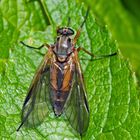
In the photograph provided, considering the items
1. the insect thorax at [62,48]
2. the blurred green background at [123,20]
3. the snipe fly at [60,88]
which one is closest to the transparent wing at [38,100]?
the snipe fly at [60,88]

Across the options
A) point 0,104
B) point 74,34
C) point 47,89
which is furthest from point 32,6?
point 0,104

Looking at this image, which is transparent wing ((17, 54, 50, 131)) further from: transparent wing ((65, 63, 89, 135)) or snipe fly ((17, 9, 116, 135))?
transparent wing ((65, 63, 89, 135))

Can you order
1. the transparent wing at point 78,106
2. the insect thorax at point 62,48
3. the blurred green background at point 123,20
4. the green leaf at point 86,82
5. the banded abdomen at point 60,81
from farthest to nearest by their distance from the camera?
the blurred green background at point 123,20, the insect thorax at point 62,48, the banded abdomen at point 60,81, the transparent wing at point 78,106, the green leaf at point 86,82

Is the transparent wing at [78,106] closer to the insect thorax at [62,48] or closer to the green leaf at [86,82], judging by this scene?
the green leaf at [86,82]

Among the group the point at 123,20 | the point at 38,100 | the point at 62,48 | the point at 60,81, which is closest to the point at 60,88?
the point at 60,81

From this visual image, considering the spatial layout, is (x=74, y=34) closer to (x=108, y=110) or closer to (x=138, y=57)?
(x=108, y=110)

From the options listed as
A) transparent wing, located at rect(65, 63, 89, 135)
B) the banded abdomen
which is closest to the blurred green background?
the banded abdomen
